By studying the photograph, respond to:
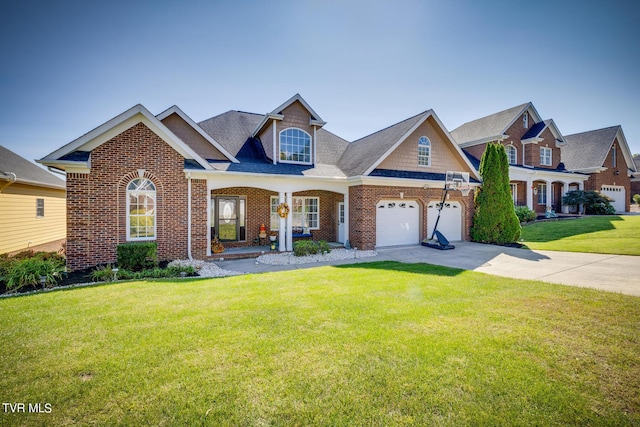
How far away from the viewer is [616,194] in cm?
2603

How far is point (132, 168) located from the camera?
10.1 meters

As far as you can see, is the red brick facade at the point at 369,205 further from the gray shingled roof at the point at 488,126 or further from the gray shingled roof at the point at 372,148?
the gray shingled roof at the point at 488,126

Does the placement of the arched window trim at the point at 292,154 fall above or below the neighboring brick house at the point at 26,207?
above

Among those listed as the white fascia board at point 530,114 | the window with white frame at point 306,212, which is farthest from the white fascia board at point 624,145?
the window with white frame at point 306,212

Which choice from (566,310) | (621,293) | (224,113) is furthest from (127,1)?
(621,293)

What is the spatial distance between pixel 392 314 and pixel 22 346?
224 inches

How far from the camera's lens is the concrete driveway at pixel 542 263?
7.18 metres

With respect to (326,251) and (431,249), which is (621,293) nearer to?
(431,249)

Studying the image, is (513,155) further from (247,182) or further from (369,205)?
(247,182)

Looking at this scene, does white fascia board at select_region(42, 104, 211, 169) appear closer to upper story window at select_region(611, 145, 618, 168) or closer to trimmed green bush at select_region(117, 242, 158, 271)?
trimmed green bush at select_region(117, 242, 158, 271)

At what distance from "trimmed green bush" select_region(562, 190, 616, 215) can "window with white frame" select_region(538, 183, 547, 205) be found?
149cm

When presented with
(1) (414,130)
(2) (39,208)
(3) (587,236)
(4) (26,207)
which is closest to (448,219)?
(1) (414,130)

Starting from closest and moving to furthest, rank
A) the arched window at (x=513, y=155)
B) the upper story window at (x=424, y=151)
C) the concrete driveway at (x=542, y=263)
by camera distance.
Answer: the concrete driveway at (x=542, y=263) < the upper story window at (x=424, y=151) < the arched window at (x=513, y=155)

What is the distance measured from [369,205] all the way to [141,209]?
30.4 ft
